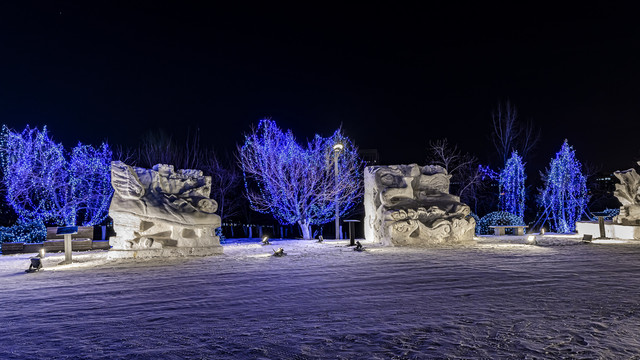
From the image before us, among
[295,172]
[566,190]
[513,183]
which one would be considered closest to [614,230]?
[566,190]

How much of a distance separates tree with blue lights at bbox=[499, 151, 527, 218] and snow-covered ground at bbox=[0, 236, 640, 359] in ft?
48.1

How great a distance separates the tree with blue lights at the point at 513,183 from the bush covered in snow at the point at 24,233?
21.2 meters

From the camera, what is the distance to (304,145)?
59.8ft

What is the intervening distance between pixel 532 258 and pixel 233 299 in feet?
20.1

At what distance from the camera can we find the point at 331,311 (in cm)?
398

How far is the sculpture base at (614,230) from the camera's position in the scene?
37.4 feet

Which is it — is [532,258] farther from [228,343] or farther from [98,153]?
[98,153]

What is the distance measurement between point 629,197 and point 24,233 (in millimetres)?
20173

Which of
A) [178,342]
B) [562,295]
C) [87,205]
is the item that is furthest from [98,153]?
[562,295]

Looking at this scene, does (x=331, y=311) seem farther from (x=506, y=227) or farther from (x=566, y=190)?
(x=566, y=190)

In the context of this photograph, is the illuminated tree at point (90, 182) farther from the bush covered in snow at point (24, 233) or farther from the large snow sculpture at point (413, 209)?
Result: the large snow sculpture at point (413, 209)

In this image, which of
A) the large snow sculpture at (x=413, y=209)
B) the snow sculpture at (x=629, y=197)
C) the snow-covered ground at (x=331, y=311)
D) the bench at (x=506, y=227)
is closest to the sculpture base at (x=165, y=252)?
the snow-covered ground at (x=331, y=311)

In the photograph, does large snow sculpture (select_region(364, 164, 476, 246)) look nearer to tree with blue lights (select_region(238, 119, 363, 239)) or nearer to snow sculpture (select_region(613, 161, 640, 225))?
tree with blue lights (select_region(238, 119, 363, 239))

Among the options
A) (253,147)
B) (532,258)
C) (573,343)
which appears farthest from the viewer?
(253,147)
